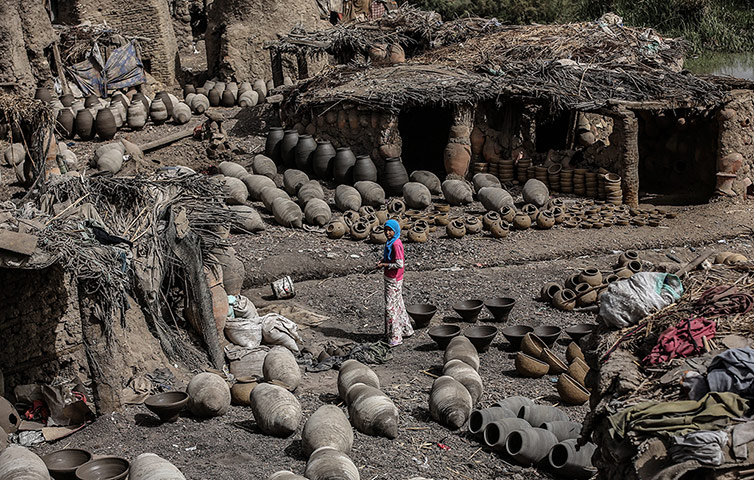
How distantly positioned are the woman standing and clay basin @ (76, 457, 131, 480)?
440cm

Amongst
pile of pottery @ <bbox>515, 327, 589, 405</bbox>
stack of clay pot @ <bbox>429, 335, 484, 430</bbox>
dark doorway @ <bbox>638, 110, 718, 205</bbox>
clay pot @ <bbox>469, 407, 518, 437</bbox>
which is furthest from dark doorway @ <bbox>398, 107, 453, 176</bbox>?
clay pot @ <bbox>469, 407, 518, 437</bbox>

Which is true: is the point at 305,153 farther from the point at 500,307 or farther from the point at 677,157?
the point at 677,157

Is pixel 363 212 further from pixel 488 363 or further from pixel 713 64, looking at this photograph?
pixel 713 64

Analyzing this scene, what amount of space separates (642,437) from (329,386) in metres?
4.57

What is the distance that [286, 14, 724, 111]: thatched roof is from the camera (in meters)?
16.2

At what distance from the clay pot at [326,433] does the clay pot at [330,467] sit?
40cm

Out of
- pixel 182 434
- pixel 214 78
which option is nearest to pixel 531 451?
pixel 182 434

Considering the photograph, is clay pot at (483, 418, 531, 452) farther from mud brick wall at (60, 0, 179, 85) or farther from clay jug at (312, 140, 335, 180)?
mud brick wall at (60, 0, 179, 85)

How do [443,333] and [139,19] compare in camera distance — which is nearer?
[443,333]

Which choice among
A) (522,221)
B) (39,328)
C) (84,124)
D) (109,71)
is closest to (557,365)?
(39,328)

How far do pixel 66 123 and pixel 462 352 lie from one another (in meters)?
13.4

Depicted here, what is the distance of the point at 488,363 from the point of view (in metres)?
9.46

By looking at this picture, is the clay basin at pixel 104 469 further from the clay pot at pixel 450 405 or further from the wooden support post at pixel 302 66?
the wooden support post at pixel 302 66

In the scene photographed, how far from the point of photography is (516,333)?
983 centimetres
